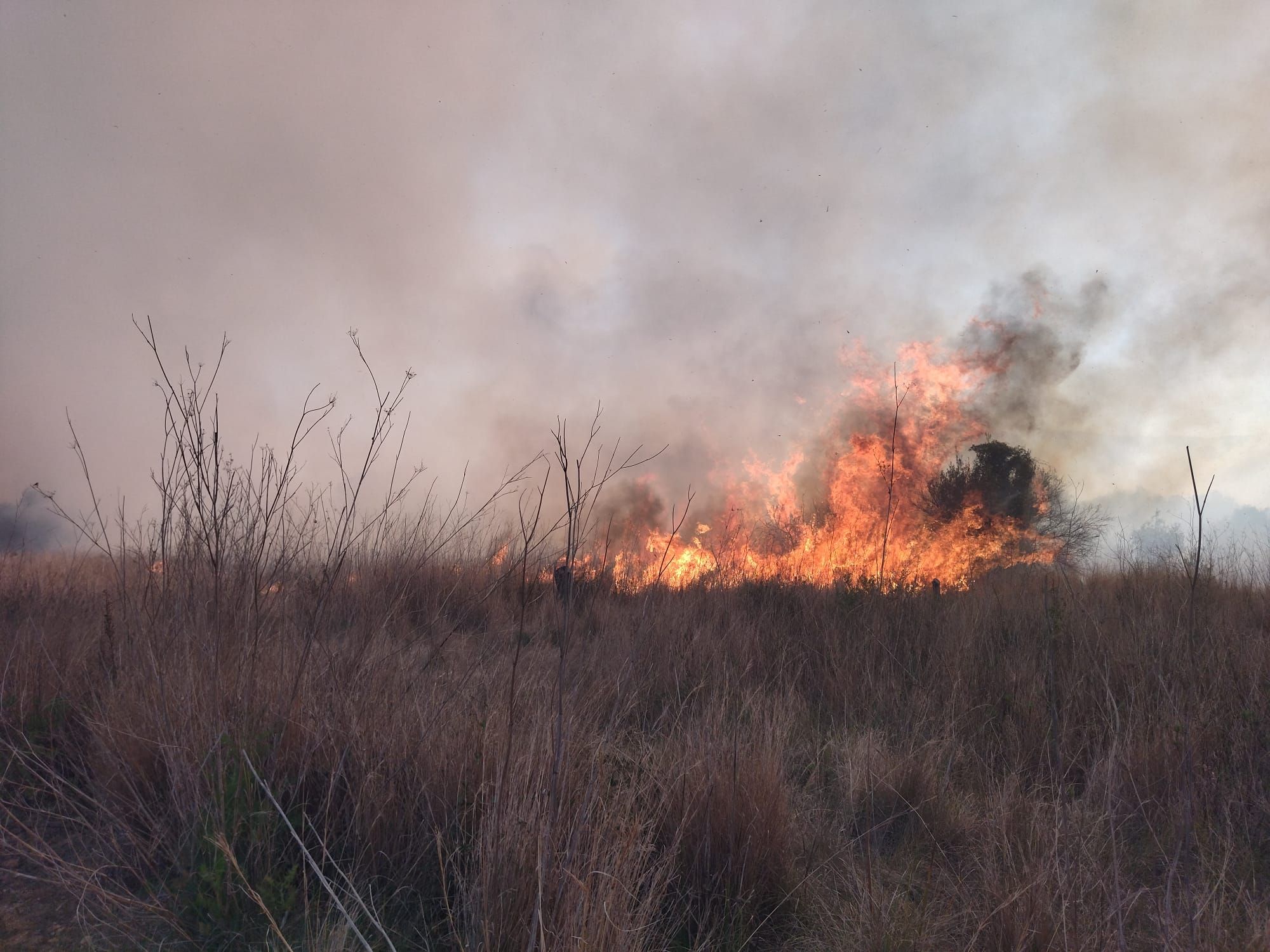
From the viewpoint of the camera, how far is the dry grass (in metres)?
1.80

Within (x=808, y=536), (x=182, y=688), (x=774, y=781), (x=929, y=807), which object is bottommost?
(x=929, y=807)

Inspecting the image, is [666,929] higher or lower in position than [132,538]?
lower

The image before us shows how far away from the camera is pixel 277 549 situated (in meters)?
3.41

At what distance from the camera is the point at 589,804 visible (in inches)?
70.2

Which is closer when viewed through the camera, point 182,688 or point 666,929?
point 666,929

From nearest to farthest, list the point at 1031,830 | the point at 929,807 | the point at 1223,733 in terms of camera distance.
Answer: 1. the point at 1031,830
2. the point at 929,807
3. the point at 1223,733

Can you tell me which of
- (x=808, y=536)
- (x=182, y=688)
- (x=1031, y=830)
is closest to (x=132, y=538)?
(x=182, y=688)

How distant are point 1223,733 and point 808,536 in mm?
6332

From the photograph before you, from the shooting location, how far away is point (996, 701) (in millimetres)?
4051

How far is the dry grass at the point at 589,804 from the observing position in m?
1.80

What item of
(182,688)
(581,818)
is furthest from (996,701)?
(182,688)

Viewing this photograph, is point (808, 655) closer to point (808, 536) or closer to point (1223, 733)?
point (1223, 733)

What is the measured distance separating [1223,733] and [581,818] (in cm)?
349

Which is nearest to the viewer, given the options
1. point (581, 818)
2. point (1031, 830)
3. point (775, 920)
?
point (581, 818)
